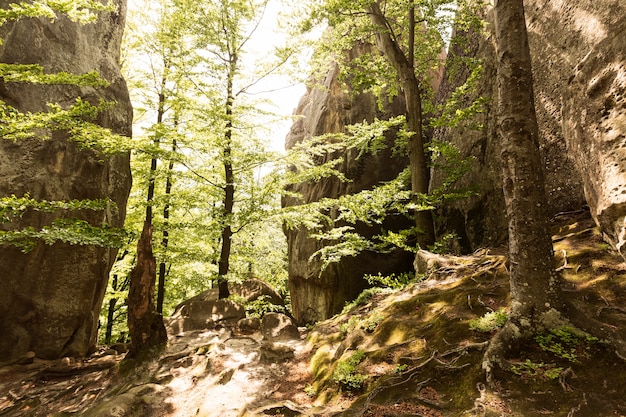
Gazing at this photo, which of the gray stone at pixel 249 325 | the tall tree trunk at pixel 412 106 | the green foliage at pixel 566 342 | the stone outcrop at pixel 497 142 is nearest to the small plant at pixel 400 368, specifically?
the green foliage at pixel 566 342

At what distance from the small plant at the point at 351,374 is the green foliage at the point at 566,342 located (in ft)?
8.29

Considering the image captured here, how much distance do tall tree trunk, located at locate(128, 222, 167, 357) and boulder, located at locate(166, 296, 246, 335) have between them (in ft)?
10.4

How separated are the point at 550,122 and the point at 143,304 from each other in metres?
11.2

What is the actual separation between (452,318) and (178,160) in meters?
9.90

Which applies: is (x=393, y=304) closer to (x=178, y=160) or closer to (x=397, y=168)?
(x=178, y=160)

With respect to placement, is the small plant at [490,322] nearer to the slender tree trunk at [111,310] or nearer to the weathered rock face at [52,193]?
the weathered rock face at [52,193]

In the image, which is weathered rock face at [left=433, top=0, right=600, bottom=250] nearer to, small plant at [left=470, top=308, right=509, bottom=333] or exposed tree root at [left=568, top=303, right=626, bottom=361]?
exposed tree root at [left=568, top=303, right=626, bottom=361]

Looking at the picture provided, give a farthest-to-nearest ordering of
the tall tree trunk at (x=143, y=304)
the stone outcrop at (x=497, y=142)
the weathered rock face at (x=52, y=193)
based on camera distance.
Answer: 1. the weathered rock face at (x=52, y=193)
2. the tall tree trunk at (x=143, y=304)
3. the stone outcrop at (x=497, y=142)

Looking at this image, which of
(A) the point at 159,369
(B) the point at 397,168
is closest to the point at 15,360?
(A) the point at 159,369

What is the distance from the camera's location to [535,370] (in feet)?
12.1

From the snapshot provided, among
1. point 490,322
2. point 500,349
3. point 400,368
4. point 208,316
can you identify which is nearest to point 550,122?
point 490,322

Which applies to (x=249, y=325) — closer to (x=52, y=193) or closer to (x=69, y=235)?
(x=69, y=235)

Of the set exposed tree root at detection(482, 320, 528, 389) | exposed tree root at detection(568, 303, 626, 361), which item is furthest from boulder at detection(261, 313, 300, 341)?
exposed tree root at detection(568, 303, 626, 361)

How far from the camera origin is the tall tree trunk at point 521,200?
4.05m
